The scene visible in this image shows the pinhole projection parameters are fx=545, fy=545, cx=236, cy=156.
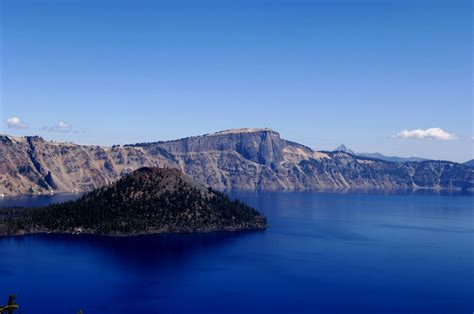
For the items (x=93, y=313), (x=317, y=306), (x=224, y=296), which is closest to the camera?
(x=93, y=313)

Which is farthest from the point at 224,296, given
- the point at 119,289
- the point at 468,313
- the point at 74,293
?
the point at 468,313

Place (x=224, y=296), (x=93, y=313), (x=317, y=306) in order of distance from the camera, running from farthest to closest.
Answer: (x=224, y=296) → (x=317, y=306) → (x=93, y=313)

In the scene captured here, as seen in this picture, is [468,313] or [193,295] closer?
[468,313]

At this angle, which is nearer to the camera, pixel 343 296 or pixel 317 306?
pixel 317 306

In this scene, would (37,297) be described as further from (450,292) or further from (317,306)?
(450,292)

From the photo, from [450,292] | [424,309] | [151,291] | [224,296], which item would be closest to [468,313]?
[424,309]

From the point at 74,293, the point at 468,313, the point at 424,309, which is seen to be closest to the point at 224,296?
the point at 74,293

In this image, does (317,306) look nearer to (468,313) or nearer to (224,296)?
(224,296)
